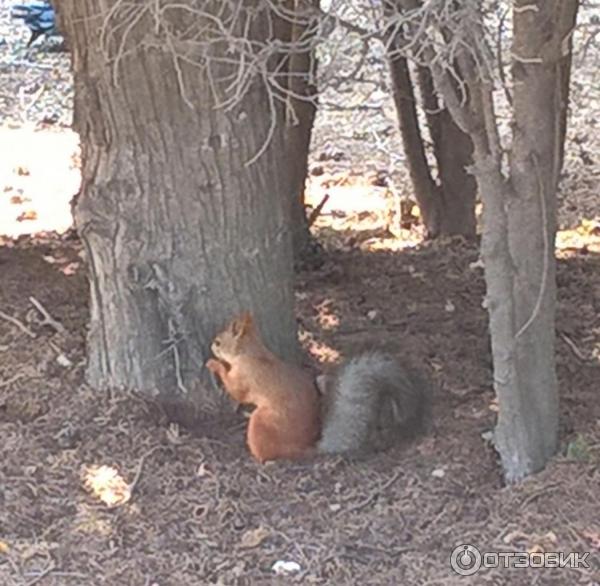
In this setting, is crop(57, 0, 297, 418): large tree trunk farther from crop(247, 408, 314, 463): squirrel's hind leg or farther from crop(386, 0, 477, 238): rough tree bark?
crop(386, 0, 477, 238): rough tree bark

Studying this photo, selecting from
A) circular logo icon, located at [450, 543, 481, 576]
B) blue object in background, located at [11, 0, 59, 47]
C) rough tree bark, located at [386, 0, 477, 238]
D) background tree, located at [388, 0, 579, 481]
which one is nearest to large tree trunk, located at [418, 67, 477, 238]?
rough tree bark, located at [386, 0, 477, 238]

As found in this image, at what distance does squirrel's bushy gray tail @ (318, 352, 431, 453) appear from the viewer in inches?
154

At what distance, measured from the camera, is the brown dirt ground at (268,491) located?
3.44 meters

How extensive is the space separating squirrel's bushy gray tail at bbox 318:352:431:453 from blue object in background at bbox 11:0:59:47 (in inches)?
261

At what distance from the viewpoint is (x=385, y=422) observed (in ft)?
13.0

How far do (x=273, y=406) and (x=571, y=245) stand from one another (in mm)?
2803

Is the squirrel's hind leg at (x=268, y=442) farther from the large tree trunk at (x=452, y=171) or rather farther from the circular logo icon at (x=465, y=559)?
the large tree trunk at (x=452, y=171)

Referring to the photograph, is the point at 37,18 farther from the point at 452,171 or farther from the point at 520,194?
the point at 520,194

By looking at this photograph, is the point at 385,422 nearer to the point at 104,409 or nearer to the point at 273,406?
the point at 273,406

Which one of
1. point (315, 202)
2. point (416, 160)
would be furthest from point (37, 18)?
point (416, 160)

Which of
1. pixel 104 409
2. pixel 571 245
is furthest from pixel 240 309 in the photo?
pixel 571 245

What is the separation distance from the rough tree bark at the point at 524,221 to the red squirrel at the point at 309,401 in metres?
0.35

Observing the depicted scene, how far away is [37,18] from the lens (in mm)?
10031

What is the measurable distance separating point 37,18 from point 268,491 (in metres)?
6.98
